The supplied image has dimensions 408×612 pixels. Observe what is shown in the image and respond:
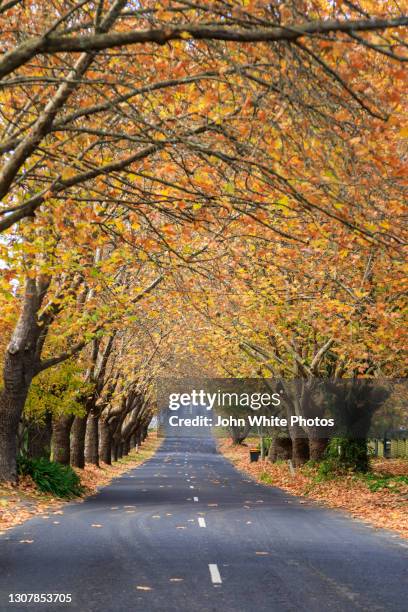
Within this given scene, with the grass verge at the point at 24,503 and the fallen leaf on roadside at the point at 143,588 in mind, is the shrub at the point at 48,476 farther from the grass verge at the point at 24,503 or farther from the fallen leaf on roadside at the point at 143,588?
the fallen leaf on roadside at the point at 143,588

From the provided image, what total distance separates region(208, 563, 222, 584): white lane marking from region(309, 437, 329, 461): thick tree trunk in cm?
2324

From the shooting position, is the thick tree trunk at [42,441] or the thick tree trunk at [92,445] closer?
the thick tree trunk at [42,441]

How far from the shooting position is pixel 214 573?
A: 11.7 meters

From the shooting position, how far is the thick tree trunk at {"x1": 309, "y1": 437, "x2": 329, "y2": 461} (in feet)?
116

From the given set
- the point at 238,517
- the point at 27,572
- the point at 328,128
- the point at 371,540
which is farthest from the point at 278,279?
the point at 328,128

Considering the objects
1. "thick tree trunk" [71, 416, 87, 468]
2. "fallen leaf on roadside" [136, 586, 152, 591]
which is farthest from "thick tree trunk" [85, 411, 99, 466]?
"fallen leaf on roadside" [136, 586, 152, 591]

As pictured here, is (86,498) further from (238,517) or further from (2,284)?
(2,284)

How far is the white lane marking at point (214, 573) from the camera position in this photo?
1112cm

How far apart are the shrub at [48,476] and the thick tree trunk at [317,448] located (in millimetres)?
11794

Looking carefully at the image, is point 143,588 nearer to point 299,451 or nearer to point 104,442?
point 299,451

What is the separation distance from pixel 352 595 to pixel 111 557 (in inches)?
174

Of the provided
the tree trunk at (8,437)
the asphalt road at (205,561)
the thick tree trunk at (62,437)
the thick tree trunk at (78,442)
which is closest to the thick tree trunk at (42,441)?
the thick tree trunk at (62,437)

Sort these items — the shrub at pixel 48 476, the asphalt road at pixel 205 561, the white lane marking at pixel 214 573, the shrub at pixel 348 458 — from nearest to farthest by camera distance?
the asphalt road at pixel 205 561, the white lane marking at pixel 214 573, the shrub at pixel 48 476, the shrub at pixel 348 458

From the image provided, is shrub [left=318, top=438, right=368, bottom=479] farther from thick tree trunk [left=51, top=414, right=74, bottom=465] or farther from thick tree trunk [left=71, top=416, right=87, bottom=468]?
thick tree trunk [left=71, top=416, right=87, bottom=468]
